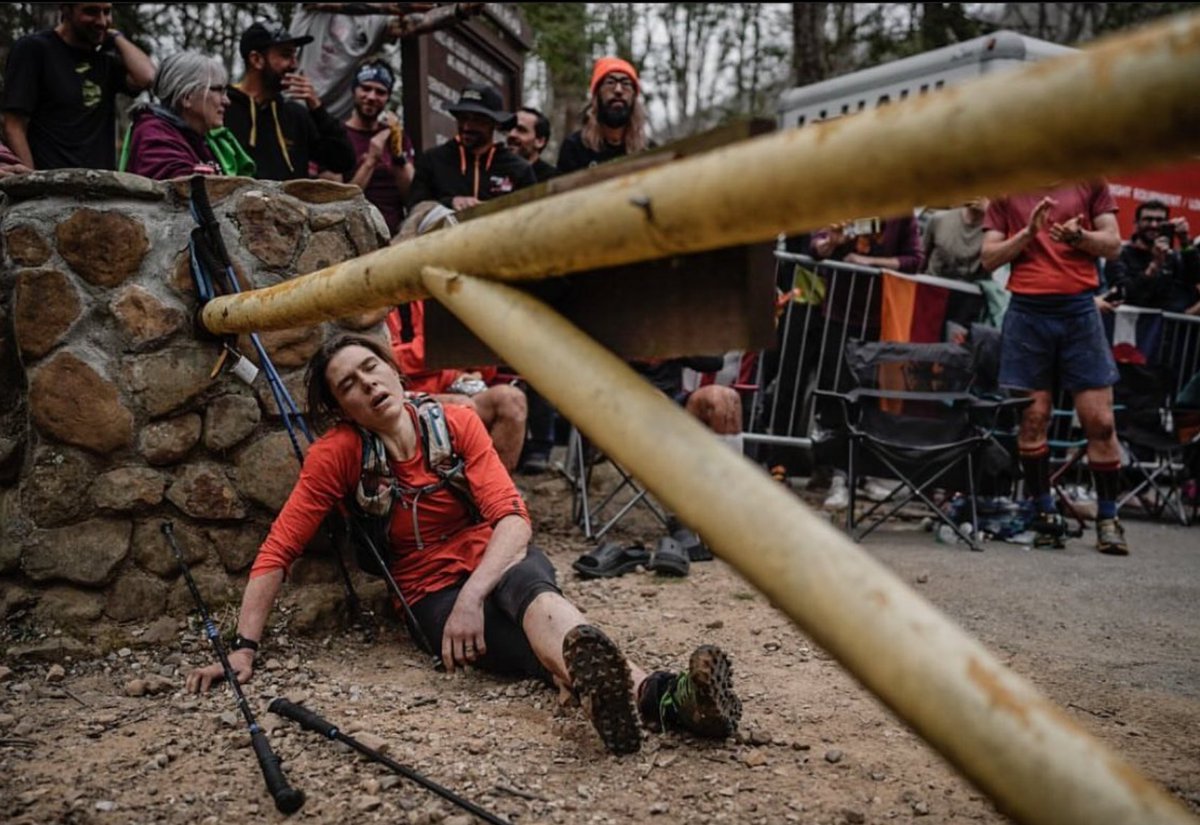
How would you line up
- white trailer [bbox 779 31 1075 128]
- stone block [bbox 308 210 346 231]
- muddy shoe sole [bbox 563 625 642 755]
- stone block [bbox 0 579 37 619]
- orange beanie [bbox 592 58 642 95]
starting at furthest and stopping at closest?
1. white trailer [bbox 779 31 1075 128]
2. orange beanie [bbox 592 58 642 95]
3. stone block [bbox 308 210 346 231]
4. stone block [bbox 0 579 37 619]
5. muddy shoe sole [bbox 563 625 642 755]

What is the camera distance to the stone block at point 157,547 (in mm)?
3107

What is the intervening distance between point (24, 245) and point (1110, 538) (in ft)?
17.0

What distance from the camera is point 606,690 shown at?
7.38 ft

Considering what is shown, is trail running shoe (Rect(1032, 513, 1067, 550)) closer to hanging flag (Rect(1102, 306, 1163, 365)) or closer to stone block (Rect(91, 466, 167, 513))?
hanging flag (Rect(1102, 306, 1163, 365))

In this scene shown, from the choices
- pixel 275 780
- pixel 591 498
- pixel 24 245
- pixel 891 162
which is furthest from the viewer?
pixel 591 498

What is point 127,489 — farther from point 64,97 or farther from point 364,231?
point 64,97

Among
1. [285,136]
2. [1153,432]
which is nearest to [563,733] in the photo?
[285,136]

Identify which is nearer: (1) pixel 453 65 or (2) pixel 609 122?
(2) pixel 609 122

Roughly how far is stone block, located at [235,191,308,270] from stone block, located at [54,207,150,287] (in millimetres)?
346

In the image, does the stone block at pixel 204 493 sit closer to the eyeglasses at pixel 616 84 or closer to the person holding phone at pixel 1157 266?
the eyeglasses at pixel 616 84

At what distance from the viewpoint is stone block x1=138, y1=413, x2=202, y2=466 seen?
312cm

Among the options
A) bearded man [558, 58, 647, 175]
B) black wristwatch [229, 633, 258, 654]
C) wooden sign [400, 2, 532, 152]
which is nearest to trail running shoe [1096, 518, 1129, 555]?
bearded man [558, 58, 647, 175]

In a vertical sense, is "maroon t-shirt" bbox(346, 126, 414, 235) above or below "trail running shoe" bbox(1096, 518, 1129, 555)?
above

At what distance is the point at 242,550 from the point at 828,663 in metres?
2.13
